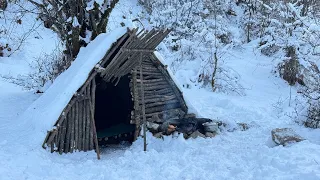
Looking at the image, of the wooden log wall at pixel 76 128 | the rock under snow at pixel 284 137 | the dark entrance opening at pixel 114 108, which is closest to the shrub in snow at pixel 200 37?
the dark entrance opening at pixel 114 108

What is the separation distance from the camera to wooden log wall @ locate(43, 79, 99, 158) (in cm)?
671

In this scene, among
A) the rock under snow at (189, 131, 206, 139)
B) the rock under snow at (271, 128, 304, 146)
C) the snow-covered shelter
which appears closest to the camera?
the rock under snow at (271, 128, 304, 146)

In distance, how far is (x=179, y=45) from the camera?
15375 millimetres

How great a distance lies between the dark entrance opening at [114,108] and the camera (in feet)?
29.2

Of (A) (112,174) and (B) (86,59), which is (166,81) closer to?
(B) (86,59)

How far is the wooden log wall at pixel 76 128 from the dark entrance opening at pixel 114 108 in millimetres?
1510

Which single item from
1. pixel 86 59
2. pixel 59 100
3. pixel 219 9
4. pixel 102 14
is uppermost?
pixel 219 9

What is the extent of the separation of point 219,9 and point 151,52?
14.6 metres

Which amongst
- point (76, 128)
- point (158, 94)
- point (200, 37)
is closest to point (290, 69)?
point (200, 37)

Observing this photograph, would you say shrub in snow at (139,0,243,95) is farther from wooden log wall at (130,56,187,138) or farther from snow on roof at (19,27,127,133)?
snow on roof at (19,27,127,133)

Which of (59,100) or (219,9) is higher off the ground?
(219,9)

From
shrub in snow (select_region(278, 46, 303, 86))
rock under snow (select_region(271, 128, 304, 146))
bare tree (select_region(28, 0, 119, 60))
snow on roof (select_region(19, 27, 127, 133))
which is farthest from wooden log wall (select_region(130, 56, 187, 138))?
shrub in snow (select_region(278, 46, 303, 86))

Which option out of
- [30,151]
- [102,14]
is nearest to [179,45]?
[102,14]

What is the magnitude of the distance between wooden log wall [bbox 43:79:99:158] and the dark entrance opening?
151 cm
